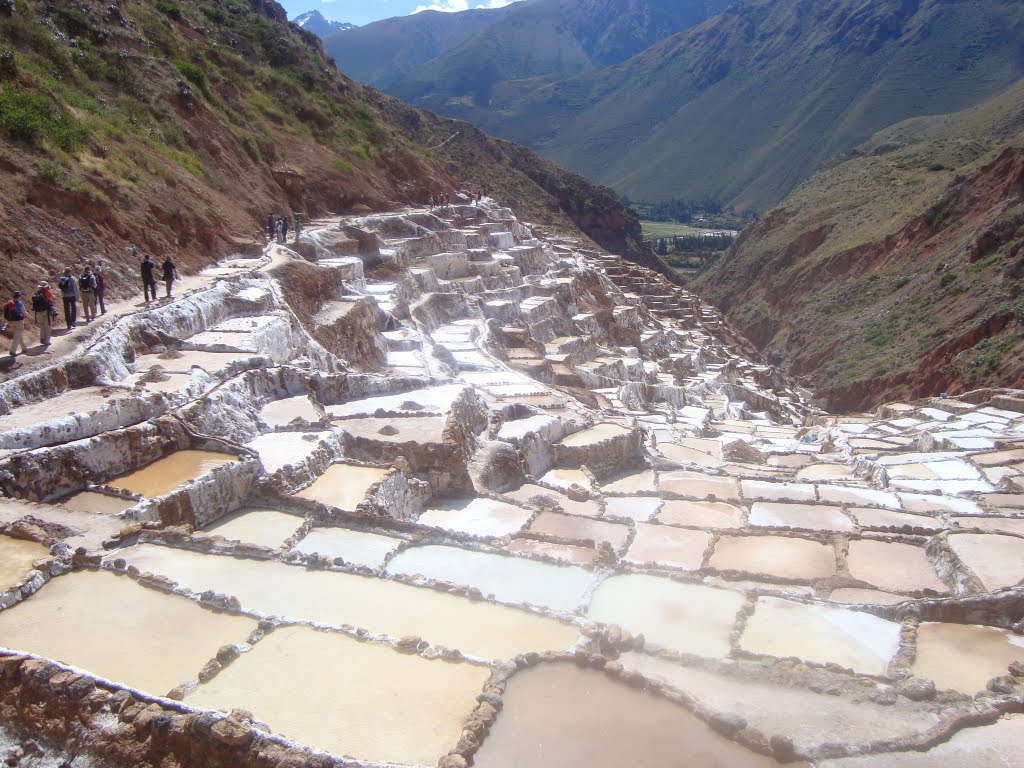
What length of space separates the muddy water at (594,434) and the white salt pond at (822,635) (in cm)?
650

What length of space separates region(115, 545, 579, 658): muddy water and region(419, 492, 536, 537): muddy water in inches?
101

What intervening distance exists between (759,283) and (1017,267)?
26784mm

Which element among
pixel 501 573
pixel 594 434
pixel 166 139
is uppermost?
pixel 166 139

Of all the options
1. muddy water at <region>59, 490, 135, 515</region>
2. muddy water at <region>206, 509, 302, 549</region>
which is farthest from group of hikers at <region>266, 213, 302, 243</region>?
muddy water at <region>59, 490, 135, 515</region>

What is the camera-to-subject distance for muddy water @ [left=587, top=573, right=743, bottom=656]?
6.43 metres

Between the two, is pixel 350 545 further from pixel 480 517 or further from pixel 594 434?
pixel 594 434

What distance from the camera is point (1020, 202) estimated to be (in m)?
36.1

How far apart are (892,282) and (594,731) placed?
141ft

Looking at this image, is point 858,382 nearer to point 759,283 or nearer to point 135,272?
point 759,283

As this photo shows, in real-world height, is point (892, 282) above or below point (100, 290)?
below

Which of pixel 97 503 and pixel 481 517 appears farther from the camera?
pixel 481 517

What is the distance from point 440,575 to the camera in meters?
7.47

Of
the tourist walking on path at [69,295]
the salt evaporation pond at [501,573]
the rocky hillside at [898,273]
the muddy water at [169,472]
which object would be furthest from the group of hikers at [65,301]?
the rocky hillside at [898,273]

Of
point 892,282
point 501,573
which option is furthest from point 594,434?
A: point 892,282
